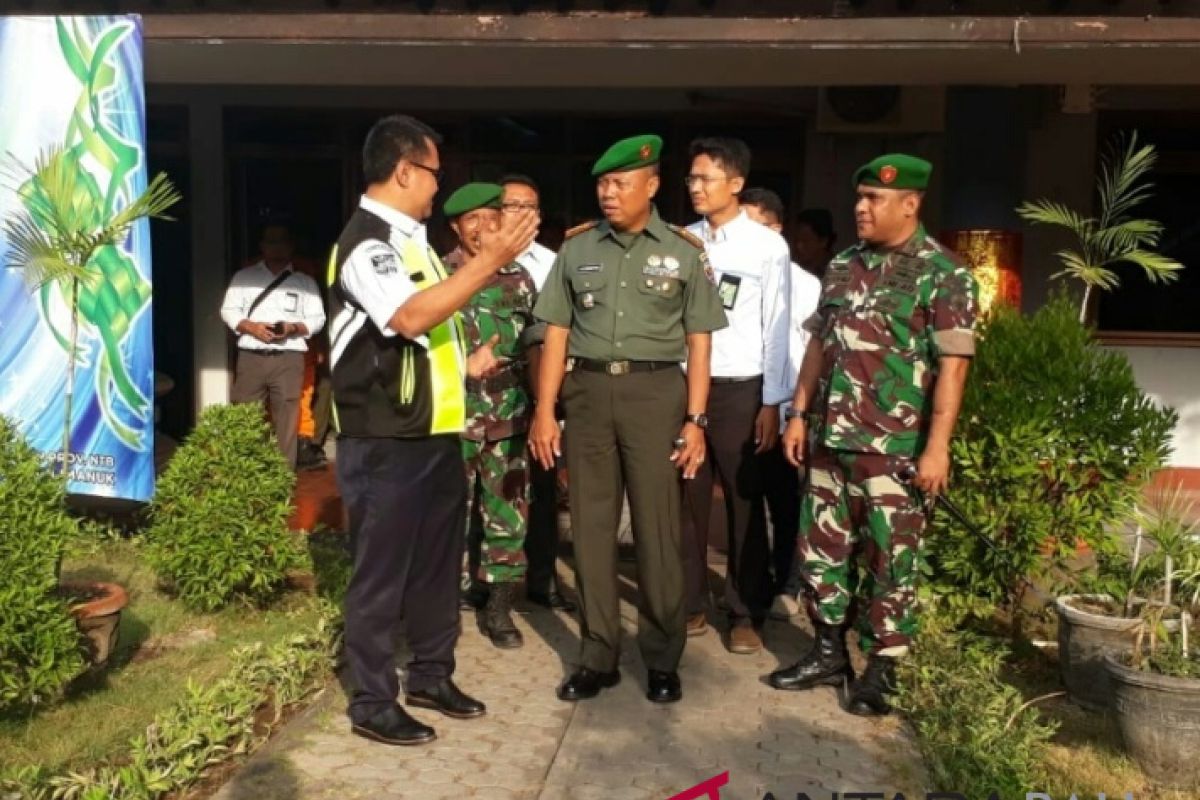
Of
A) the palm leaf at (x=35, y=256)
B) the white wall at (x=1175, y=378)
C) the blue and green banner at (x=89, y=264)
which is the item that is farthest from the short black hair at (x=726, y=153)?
the white wall at (x=1175, y=378)

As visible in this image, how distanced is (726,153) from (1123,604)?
2.25 metres

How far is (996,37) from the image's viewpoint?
18.1 ft

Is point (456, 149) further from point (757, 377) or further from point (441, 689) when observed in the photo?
point (441, 689)

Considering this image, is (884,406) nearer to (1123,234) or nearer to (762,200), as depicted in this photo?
(762,200)

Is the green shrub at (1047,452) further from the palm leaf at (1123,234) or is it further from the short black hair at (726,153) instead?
the short black hair at (726,153)

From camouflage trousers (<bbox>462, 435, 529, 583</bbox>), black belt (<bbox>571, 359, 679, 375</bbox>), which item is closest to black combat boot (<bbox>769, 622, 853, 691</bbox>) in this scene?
black belt (<bbox>571, 359, 679, 375</bbox>)

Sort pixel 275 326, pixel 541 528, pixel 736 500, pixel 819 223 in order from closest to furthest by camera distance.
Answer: pixel 736 500
pixel 541 528
pixel 819 223
pixel 275 326

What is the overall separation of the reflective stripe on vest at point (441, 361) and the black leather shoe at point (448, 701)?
3.01ft

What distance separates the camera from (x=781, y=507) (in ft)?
17.1

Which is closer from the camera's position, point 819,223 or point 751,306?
point 751,306

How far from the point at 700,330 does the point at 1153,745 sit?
1.97m

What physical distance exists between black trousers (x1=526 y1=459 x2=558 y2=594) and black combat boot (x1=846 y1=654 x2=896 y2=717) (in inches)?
67.3

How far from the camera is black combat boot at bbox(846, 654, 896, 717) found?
425 centimetres

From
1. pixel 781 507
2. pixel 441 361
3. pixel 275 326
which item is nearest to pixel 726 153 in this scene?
pixel 781 507
